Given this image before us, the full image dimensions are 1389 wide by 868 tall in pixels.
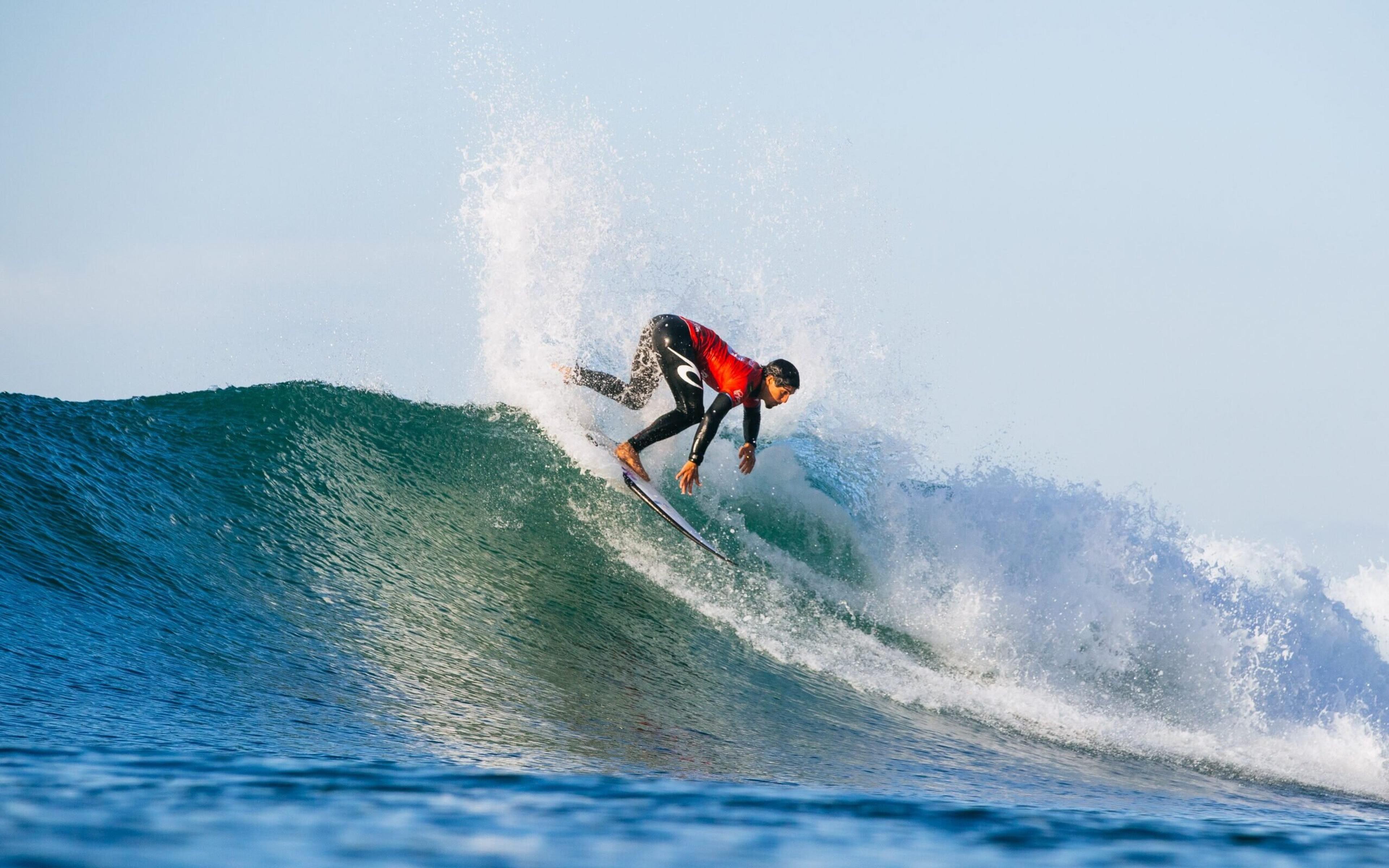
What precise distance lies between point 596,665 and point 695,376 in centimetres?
248

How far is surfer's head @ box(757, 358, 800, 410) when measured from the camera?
23.4 feet

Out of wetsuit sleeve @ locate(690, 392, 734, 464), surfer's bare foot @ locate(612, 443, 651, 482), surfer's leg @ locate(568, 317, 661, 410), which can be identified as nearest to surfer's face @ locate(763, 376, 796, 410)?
wetsuit sleeve @ locate(690, 392, 734, 464)

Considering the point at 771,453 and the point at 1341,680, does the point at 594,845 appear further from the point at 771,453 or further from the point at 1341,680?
the point at 1341,680

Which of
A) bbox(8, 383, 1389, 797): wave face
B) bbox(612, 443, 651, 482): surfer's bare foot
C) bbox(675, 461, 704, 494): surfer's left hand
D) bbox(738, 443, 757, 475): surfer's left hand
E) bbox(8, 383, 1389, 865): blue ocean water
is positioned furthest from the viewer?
bbox(612, 443, 651, 482): surfer's bare foot

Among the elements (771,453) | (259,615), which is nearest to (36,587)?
(259,615)

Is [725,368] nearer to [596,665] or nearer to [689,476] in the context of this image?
[689,476]

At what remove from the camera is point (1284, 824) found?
7.42 ft

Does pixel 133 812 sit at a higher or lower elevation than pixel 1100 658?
lower

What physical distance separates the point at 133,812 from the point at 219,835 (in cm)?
21

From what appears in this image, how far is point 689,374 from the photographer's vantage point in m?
7.34

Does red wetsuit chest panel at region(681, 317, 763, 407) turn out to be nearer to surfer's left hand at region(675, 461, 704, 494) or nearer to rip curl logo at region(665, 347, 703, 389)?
rip curl logo at region(665, 347, 703, 389)

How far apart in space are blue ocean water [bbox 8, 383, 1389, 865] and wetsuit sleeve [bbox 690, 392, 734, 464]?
3.71ft

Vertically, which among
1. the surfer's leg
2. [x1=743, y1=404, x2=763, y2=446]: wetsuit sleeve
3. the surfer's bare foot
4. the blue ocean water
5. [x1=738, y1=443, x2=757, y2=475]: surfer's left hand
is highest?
the surfer's leg

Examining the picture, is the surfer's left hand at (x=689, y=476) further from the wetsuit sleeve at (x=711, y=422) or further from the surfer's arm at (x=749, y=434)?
the surfer's arm at (x=749, y=434)
